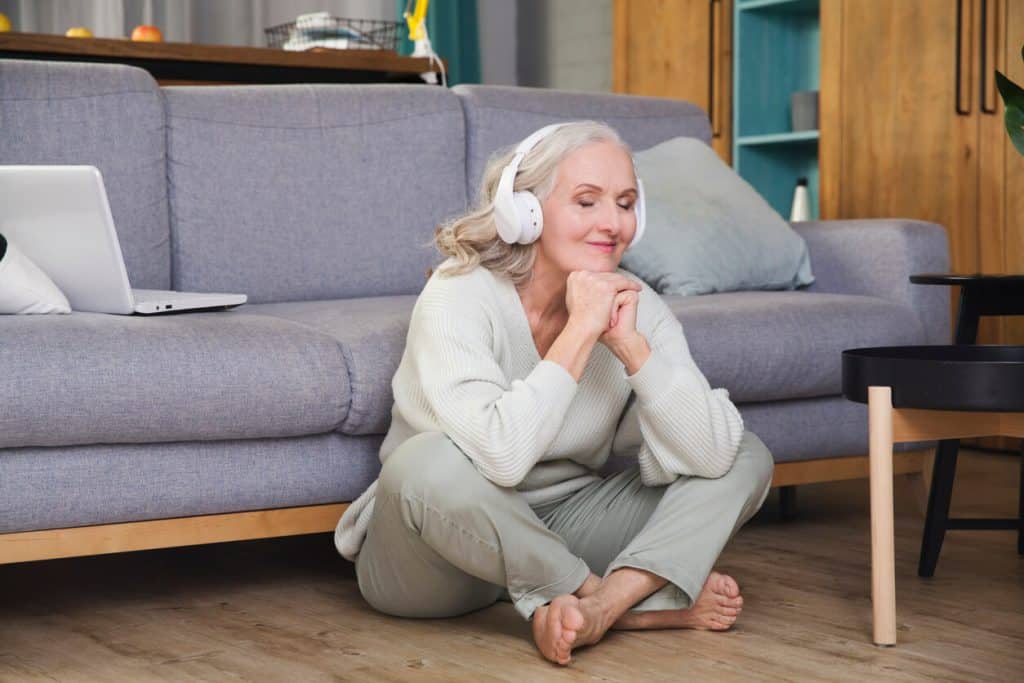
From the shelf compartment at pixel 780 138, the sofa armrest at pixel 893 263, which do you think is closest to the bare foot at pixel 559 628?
the sofa armrest at pixel 893 263

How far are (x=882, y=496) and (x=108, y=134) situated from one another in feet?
5.32

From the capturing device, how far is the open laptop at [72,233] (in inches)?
83.2

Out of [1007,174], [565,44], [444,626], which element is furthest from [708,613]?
[565,44]

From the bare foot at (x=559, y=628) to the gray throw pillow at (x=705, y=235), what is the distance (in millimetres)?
1166

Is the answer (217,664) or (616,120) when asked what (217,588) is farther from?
(616,120)

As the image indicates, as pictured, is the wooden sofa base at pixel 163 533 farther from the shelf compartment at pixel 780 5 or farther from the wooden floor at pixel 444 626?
the shelf compartment at pixel 780 5

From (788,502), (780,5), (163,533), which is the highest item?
(780,5)

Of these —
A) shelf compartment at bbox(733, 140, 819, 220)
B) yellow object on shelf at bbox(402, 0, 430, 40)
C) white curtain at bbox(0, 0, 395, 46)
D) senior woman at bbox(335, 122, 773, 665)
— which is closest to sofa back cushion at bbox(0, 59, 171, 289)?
senior woman at bbox(335, 122, 773, 665)

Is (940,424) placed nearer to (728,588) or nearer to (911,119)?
(728,588)

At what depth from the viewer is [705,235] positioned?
9.52 feet

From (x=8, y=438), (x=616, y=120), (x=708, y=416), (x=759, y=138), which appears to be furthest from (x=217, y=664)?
(x=759, y=138)

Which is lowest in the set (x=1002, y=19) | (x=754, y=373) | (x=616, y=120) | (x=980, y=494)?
(x=980, y=494)

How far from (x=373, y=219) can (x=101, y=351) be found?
0.99 meters

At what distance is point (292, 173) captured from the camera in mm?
2781
